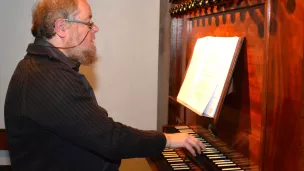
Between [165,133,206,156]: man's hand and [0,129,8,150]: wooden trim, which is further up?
[165,133,206,156]: man's hand

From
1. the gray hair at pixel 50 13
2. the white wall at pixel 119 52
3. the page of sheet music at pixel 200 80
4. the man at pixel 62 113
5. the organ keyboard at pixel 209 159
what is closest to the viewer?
the man at pixel 62 113

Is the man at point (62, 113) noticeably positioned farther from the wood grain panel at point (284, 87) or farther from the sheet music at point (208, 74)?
the wood grain panel at point (284, 87)

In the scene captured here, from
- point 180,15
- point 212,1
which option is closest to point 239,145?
point 212,1

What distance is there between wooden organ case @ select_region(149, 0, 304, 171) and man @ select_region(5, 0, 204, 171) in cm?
21

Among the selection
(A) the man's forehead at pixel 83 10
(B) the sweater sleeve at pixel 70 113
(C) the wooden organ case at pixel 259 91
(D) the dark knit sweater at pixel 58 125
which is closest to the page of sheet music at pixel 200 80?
(C) the wooden organ case at pixel 259 91

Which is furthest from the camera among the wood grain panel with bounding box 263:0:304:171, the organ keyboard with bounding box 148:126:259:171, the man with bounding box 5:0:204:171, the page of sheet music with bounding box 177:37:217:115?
the page of sheet music with bounding box 177:37:217:115

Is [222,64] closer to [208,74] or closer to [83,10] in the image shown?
[208,74]

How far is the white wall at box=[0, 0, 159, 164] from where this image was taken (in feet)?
9.90

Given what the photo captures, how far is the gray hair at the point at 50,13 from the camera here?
139 cm

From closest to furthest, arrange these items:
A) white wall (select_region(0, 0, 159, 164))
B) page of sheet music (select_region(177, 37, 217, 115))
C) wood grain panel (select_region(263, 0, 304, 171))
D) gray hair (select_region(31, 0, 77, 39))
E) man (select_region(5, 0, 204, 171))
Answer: wood grain panel (select_region(263, 0, 304, 171)), man (select_region(5, 0, 204, 171)), gray hair (select_region(31, 0, 77, 39)), page of sheet music (select_region(177, 37, 217, 115)), white wall (select_region(0, 0, 159, 164))

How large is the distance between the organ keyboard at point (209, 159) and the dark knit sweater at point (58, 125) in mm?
253

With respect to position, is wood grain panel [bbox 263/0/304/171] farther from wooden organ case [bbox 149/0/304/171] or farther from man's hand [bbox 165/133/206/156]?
man's hand [bbox 165/133/206/156]

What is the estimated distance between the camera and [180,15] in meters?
2.31

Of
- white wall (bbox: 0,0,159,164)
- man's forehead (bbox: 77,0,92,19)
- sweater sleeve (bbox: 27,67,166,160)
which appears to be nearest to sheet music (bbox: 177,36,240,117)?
sweater sleeve (bbox: 27,67,166,160)
